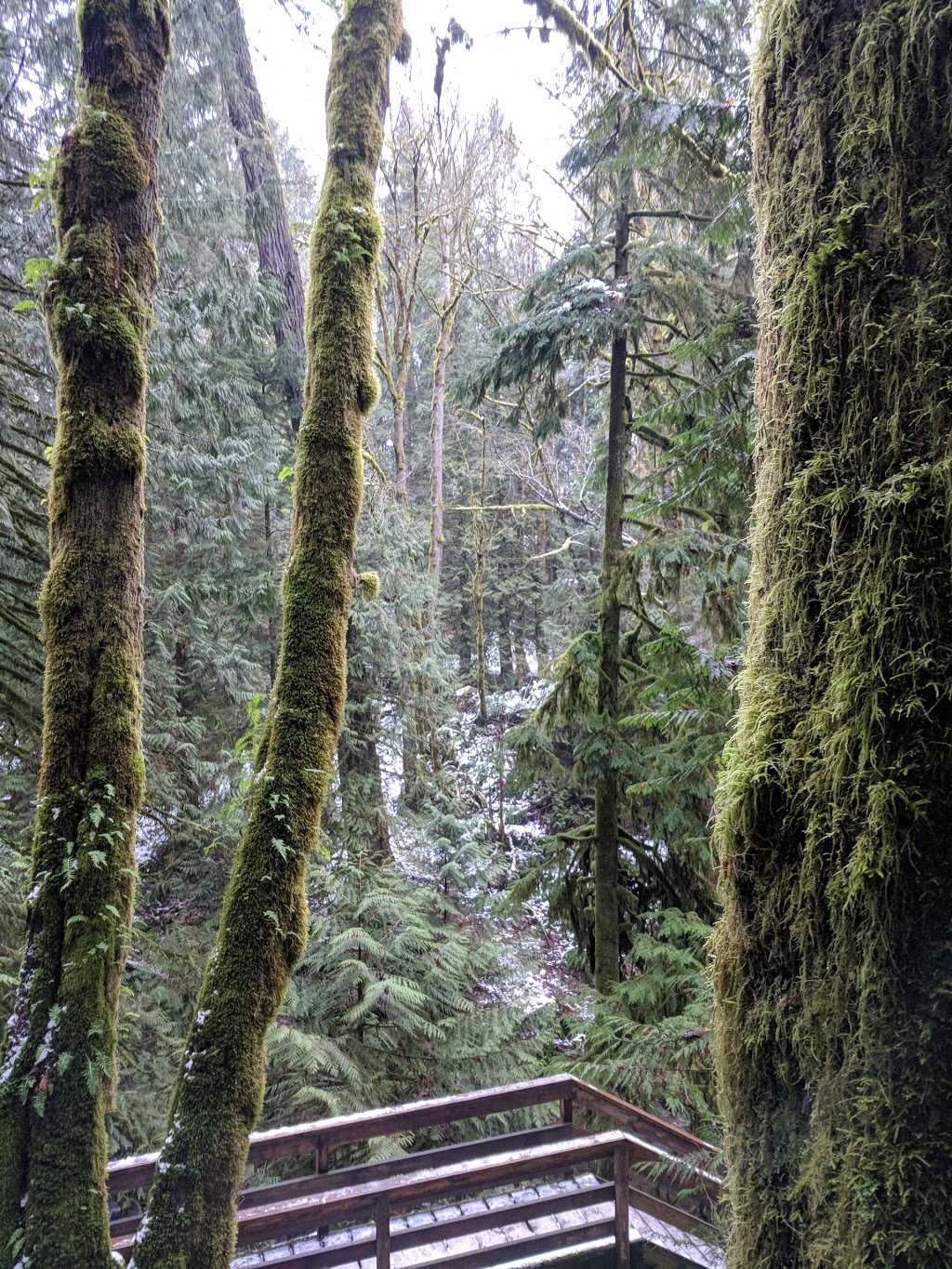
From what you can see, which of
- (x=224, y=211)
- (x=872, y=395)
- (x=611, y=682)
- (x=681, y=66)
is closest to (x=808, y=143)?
(x=872, y=395)

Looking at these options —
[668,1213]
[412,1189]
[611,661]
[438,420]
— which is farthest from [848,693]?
[438,420]

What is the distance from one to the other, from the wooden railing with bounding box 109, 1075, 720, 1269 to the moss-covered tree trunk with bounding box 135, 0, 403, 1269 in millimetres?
1076

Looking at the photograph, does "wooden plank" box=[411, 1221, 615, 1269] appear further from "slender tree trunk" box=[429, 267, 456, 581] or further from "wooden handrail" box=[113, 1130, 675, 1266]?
"slender tree trunk" box=[429, 267, 456, 581]

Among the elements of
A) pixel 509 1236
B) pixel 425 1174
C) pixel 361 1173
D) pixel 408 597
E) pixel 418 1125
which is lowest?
pixel 509 1236

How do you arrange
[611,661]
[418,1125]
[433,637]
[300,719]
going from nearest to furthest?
[300,719] < [418,1125] < [611,661] < [433,637]

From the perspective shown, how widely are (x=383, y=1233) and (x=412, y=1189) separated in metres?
0.30

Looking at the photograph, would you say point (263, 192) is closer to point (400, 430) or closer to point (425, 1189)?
point (400, 430)

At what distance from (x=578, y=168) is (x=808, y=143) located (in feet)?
18.7

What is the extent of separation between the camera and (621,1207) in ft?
14.0

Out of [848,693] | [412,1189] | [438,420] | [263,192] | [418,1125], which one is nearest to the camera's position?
[848,693]

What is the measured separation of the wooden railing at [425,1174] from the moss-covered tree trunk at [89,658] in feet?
4.32

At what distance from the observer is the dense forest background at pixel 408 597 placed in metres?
4.73

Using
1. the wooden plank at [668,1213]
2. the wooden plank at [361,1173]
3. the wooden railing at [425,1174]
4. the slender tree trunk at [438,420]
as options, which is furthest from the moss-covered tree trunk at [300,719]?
the slender tree trunk at [438,420]

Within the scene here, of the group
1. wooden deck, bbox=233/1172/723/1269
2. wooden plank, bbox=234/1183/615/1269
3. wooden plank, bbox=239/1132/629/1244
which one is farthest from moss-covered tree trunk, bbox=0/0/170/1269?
wooden deck, bbox=233/1172/723/1269
